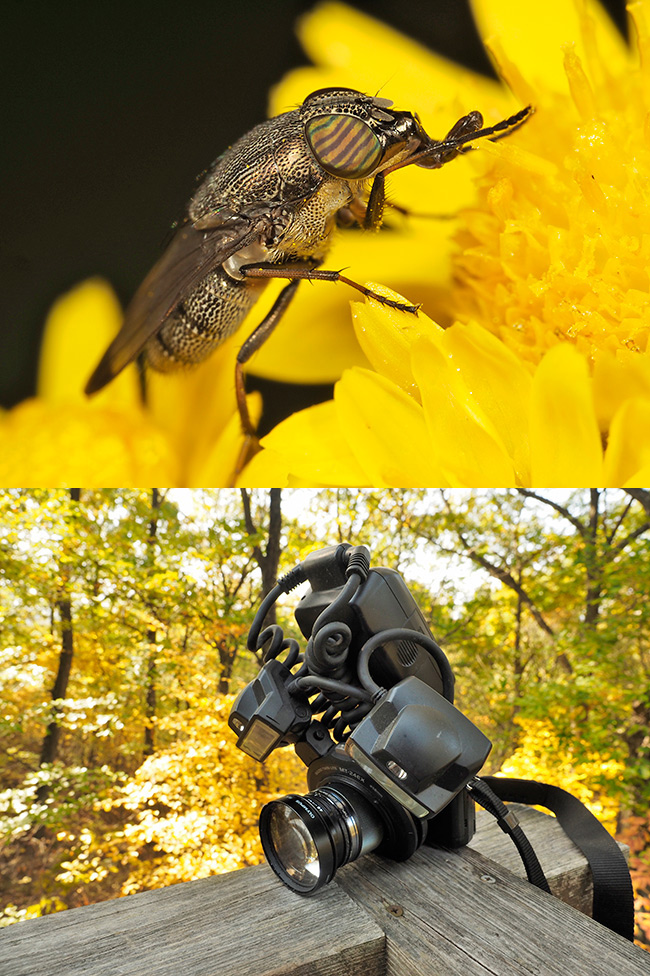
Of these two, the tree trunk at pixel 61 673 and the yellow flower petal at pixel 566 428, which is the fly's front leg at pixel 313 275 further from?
the tree trunk at pixel 61 673

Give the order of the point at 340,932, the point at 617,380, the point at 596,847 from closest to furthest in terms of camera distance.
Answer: the point at 340,932, the point at 596,847, the point at 617,380

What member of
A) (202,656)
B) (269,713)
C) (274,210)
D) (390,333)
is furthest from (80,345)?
(202,656)

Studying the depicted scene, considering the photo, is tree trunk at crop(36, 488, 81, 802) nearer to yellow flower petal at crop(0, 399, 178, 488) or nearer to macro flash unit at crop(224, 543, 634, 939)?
yellow flower petal at crop(0, 399, 178, 488)

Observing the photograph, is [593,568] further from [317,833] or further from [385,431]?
[317,833]

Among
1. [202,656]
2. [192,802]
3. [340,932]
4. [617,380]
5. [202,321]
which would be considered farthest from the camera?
[202,656]

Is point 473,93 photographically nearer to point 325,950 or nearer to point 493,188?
point 493,188

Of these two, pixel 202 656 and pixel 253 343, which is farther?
pixel 202 656

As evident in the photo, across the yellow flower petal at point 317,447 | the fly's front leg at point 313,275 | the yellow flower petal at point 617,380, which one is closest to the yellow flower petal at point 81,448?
the yellow flower petal at point 317,447

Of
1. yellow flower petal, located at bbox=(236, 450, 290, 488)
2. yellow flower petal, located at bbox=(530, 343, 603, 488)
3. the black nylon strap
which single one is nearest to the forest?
yellow flower petal, located at bbox=(236, 450, 290, 488)
